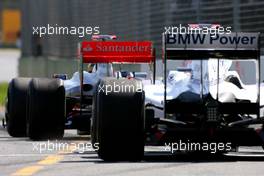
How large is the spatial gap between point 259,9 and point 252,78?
11.8 feet

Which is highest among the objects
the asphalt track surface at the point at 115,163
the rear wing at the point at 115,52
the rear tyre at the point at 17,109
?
the rear wing at the point at 115,52

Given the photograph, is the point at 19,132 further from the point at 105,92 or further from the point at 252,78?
the point at 105,92

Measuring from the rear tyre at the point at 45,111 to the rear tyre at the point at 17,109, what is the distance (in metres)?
1.02

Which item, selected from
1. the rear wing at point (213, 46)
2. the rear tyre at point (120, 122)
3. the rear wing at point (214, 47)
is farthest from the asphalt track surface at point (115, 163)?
the rear wing at point (213, 46)

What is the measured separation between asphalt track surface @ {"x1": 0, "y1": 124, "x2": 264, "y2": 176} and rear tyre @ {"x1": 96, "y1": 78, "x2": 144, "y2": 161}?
0.58 feet

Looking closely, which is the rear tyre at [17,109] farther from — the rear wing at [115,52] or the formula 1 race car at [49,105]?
the rear wing at [115,52]

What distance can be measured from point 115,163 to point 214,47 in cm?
192

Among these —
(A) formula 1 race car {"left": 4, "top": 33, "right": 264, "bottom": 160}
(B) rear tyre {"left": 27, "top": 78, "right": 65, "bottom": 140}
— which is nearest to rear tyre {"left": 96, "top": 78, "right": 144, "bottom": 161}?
(A) formula 1 race car {"left": 4, "top": 33, "right": 264, "bottom": 160}

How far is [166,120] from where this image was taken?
525 inches

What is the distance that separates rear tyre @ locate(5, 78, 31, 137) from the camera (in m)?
17.3

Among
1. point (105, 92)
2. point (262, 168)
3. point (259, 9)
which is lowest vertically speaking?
point (262, 168)

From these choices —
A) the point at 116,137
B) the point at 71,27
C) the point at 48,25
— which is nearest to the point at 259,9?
the point at 116,137

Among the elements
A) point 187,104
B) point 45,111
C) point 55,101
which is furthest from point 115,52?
point 187,104

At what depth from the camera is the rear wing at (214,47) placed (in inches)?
528
